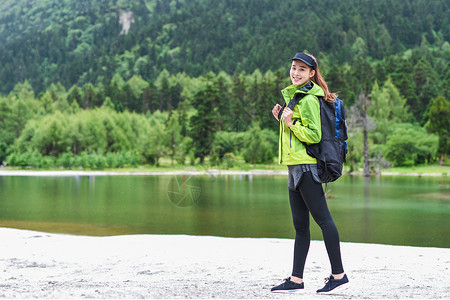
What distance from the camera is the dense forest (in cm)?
6794

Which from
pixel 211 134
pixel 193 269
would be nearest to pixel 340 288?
pixel 193 269

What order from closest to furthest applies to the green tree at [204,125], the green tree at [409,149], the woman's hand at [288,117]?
the woman's hand at [288,117] < the green tree at [409,149] < the green tree at [204,125]

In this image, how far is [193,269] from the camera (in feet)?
20.2

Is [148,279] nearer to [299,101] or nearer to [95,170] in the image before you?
[299,101]

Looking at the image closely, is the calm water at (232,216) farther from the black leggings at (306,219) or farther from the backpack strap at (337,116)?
the backpack strap at (337,116)

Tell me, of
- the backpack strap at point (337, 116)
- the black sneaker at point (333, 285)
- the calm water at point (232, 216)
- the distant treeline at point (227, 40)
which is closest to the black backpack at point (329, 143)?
the backpack strap at point (337, 116)

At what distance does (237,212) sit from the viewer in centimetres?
→ 2028

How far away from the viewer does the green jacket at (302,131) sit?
472 centimetres

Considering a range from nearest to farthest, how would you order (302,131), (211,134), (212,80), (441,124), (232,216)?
(302,131), (232,216), (441,124), (211,134), (212,80)

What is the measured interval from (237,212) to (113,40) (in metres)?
163

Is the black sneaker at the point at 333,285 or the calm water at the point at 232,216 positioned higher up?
the black sneaker at the point at 333,285

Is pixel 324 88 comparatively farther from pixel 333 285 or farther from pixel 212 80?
pixel 212 80

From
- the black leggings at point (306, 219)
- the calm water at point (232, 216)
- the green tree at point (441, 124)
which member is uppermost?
the green tree at point (441, 124)

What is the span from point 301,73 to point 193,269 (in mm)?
2638
